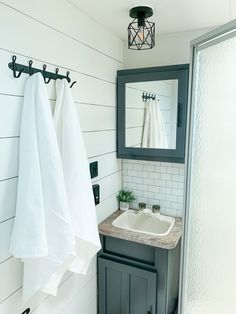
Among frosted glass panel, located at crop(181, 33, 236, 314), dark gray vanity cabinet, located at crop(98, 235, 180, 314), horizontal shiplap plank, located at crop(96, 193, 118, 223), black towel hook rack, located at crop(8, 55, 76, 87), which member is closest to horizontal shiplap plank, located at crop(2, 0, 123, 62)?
black towel hook rack, located at crop(8, 55, 76, 87)

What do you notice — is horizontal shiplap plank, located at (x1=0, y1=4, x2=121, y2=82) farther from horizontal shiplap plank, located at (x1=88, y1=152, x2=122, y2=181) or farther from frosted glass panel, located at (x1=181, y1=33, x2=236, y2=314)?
frosted glass panel, located at (x1=181, y1=33, x2=236, y2=314)

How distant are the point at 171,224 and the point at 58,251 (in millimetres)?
872

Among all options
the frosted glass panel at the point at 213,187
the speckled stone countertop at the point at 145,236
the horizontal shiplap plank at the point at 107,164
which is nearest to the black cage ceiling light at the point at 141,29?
the frosted glass panel at the point at 213,187

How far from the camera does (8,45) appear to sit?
3.05 ft

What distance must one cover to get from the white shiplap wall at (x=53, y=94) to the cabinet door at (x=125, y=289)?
0.07 meters

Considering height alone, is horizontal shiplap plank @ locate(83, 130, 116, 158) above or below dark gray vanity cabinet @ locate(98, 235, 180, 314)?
above

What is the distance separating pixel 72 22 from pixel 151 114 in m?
0.73

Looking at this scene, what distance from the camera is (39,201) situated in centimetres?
95

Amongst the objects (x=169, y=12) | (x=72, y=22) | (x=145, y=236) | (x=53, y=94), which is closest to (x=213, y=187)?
(x=145, y=236)

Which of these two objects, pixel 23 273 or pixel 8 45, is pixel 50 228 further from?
pixel 8 45

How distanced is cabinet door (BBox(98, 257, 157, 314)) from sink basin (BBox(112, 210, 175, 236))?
279 mm

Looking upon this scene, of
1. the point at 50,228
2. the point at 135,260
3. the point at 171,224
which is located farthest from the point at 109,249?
the point at 50,228

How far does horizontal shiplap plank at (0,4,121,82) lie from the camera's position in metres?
0.93

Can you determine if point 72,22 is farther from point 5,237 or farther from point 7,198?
point 5,237
